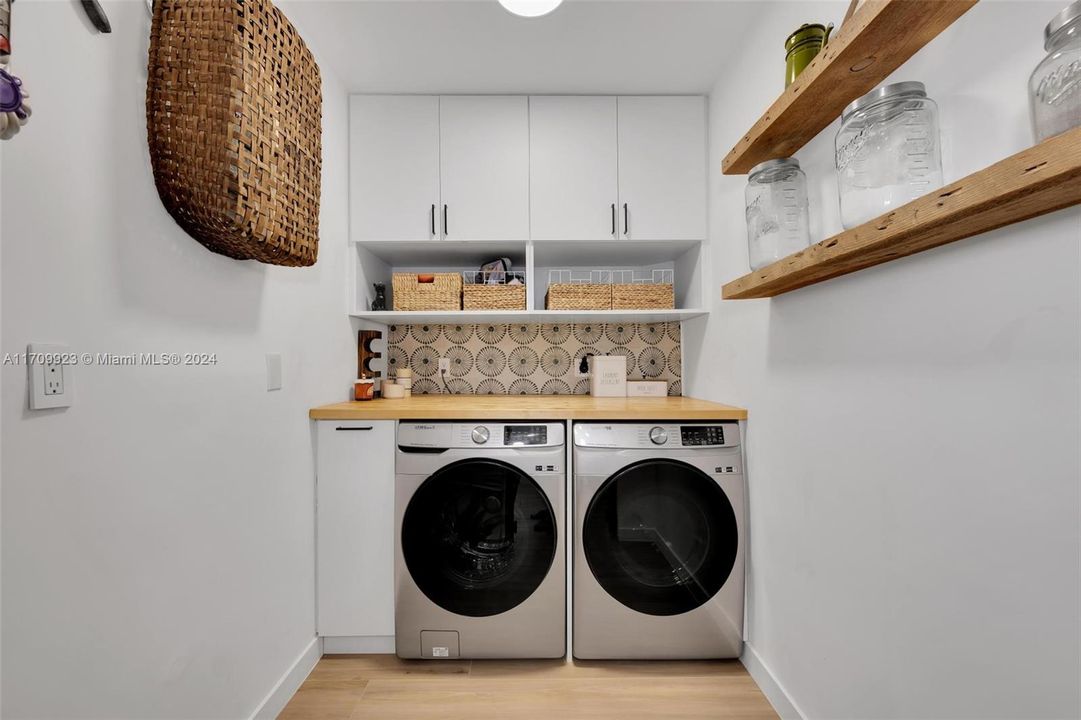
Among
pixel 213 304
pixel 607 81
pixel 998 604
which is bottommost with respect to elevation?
pixel 998 604

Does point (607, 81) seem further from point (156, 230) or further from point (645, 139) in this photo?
point (156, 230)

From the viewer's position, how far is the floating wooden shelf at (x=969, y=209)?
1.94 ft

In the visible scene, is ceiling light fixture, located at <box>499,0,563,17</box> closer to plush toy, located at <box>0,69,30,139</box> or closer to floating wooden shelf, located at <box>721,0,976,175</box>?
floating wooden shelf, located at <box>721,0,976,175</box>

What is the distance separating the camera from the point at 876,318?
1073 mm

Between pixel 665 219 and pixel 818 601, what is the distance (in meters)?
1.67

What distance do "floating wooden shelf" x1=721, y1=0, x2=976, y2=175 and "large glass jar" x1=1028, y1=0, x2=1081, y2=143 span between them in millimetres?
259

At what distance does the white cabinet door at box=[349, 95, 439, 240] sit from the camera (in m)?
2.18

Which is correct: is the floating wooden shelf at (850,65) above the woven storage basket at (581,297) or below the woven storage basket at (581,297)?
above

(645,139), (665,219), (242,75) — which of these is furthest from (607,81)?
(242,75)

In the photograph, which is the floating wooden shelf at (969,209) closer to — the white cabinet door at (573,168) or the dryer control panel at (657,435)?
the dryer control panel at (657,435)

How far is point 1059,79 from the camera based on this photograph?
2.09 feet

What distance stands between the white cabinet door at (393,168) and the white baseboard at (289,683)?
1.78 metres

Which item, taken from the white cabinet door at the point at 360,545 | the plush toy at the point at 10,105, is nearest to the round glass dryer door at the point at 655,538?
the white cabinet door at the point at 360,545

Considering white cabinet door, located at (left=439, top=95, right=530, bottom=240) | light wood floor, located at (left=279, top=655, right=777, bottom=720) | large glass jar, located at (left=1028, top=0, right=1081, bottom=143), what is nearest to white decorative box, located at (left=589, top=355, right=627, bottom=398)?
white cabinet door, located at (left=439, top=95, right=530, bottom=240)
